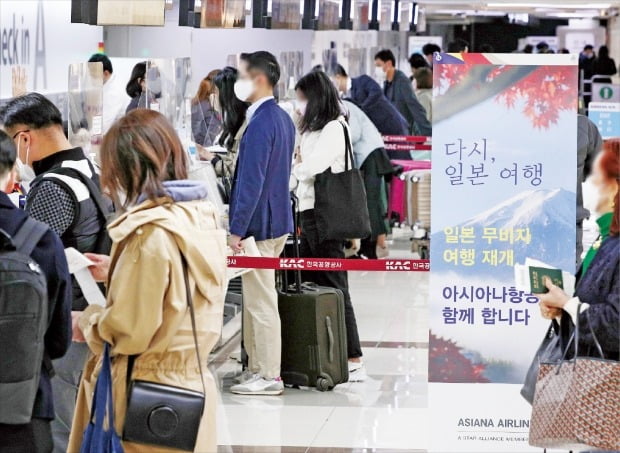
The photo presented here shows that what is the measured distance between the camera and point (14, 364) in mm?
3391

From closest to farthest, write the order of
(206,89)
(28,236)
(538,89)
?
(28,236)
(538,89)
(206,89)

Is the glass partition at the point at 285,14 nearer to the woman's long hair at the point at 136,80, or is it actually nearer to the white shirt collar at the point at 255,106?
the woman's long hair at the point at 136,80

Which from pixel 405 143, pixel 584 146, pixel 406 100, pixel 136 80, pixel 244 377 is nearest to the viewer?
pixel 584 146

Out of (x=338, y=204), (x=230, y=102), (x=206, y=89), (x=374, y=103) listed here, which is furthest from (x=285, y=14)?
(x=338, y=204)

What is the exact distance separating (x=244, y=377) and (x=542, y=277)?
308 cm

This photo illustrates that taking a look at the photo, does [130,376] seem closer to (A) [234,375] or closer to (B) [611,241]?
(B) [611,241]

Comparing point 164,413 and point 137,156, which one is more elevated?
point 137,156

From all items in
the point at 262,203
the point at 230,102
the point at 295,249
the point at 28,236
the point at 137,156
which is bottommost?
the point at 295,249

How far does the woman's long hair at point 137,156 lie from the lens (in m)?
3.56

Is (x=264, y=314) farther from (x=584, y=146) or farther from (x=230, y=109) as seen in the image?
(x=584, y=146)

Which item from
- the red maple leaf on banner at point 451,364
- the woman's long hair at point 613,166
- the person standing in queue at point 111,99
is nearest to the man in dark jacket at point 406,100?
the person standing in queue at point 111,99

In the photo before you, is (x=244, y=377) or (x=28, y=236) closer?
(x=28, y=236)

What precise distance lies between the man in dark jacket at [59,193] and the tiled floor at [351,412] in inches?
53.6

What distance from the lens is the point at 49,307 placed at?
359 cm
